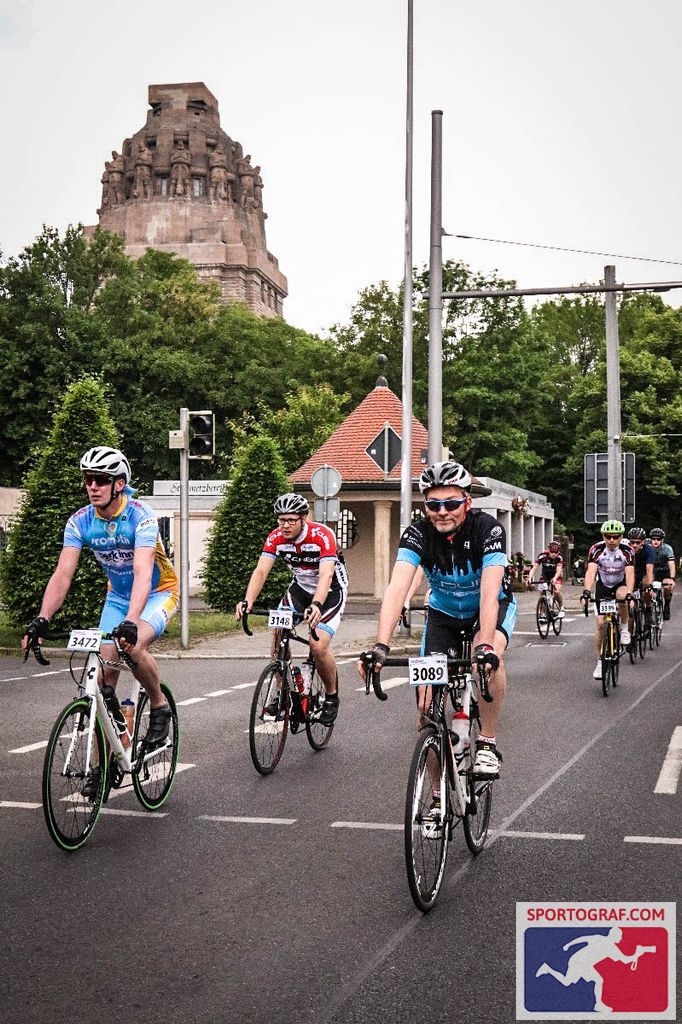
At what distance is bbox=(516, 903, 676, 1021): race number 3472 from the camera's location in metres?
4.26

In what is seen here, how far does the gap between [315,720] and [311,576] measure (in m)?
1.12

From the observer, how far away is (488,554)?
6316 mm

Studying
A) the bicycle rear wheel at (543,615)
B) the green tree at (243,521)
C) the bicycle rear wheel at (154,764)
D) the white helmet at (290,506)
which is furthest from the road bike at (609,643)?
the green tree at (243,521)

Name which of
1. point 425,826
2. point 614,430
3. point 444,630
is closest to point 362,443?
point 614,430

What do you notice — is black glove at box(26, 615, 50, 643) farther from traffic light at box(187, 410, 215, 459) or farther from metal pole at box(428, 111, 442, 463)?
metal pole at box(428, 111, 442, 463)

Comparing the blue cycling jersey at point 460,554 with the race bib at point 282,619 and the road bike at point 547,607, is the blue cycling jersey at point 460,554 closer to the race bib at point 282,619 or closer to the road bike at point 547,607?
the race bib at point 282,619

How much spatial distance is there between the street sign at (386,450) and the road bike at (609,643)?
7.07m

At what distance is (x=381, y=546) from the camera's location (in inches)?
1419

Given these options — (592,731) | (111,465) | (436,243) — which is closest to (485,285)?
(436,243)

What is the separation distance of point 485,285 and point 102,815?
170ft

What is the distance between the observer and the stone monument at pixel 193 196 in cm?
12306

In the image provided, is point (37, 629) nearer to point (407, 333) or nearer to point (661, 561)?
point (407, 333)

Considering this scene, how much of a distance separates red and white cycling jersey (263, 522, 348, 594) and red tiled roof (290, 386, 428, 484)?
25713mm

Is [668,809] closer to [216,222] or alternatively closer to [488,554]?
[488,554]
